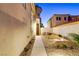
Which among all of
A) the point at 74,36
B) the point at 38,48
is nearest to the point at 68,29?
the point at 74,36

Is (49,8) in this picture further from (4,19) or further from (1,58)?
(1,58)

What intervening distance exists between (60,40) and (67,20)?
0.26 m

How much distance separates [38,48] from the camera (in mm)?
1692

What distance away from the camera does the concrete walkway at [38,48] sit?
1673 mm

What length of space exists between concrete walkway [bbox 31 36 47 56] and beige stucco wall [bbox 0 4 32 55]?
10 centimetres

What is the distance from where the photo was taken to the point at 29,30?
1.73 m

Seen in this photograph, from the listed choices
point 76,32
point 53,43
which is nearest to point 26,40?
point 53,43

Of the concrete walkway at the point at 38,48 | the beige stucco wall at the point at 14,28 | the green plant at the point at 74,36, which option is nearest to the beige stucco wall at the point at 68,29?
the green plant at the point at 74,36

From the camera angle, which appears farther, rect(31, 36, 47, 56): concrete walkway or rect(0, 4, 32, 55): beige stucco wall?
rect(31, 36, 47, 56): concrete walkway

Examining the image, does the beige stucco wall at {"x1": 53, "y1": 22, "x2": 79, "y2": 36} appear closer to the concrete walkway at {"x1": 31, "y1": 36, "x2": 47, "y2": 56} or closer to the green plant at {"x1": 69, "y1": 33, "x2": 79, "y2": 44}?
the green plant at {"x1": 69, "y1": 33, "x2": 79, "y2": 44}

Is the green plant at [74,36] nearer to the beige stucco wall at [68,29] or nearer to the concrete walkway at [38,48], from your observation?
the beige stucco wall at [68,29]

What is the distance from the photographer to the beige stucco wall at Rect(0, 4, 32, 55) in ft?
4.66

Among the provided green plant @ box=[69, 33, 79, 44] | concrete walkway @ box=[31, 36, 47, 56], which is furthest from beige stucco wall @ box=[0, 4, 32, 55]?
green plant @ box=[69, 33, 79, 44]

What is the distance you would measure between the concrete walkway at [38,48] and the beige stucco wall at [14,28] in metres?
0.10
